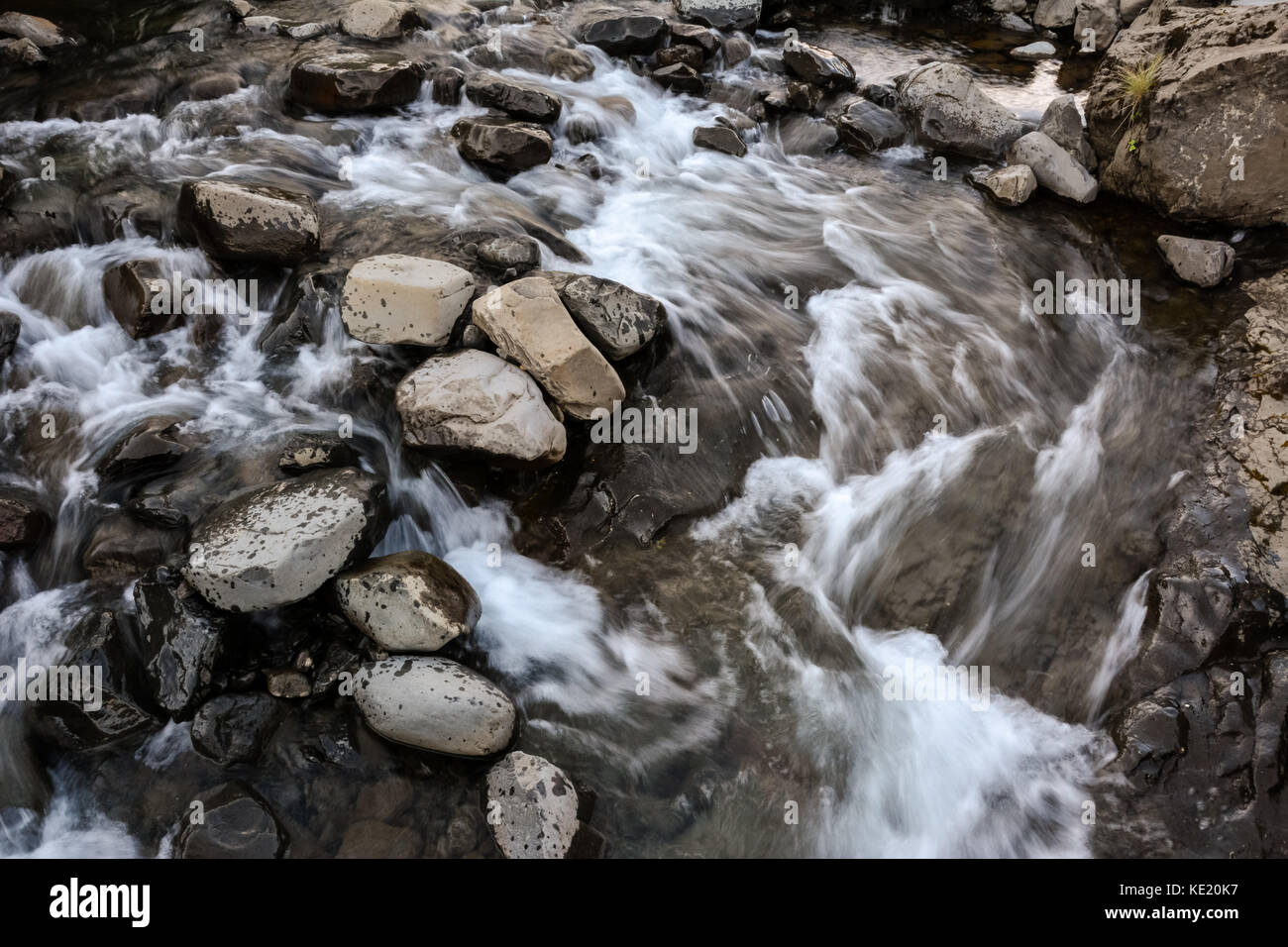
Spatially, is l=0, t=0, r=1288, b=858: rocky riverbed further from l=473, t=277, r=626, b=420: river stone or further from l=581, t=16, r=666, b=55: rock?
l=581, t=16, r=666, b=55: rock

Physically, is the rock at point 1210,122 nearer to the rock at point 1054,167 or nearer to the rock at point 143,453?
the rock at point 1054,167

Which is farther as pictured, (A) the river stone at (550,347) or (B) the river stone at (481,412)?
(A) the river stone at (550,347)

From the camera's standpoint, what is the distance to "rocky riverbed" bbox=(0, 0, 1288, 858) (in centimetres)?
398

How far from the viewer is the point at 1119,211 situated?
7.49 meters

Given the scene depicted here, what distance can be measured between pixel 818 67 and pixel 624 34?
85.3 inches

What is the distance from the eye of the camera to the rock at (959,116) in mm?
8227

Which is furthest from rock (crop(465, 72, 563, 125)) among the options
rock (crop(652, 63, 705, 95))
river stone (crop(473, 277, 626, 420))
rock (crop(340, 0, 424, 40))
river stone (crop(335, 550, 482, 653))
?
river stone (crop(335, 550, 482, 653))

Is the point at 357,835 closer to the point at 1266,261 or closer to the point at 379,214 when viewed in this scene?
the point at 379,214

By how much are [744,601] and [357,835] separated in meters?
2.22

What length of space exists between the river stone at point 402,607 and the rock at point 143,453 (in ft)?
4.51

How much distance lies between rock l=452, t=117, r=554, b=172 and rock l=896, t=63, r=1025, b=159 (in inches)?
153

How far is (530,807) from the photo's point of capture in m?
3.76

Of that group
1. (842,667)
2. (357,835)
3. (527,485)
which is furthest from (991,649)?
(357,835)

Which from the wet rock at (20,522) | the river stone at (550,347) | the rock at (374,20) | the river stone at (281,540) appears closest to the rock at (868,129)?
the rock at (374,20)
